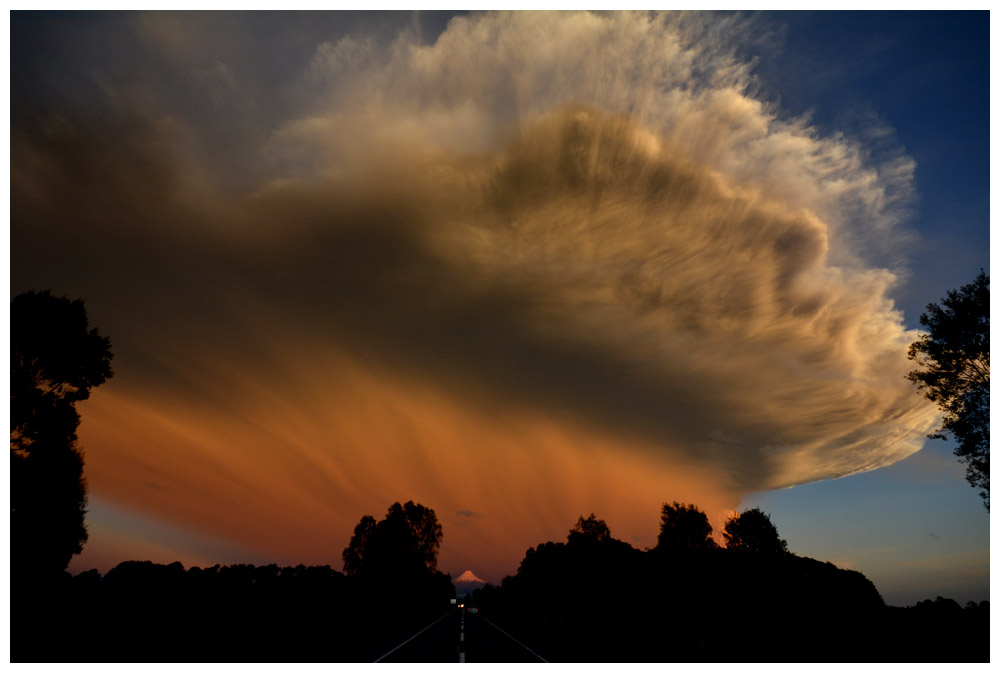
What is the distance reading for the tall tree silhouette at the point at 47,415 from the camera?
22688mm

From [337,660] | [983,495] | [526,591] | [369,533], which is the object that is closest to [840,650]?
[983,495]

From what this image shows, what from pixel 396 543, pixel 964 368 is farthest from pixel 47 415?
pixel 396 543

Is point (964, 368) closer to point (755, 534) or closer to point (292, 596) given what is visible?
point (292, 596)

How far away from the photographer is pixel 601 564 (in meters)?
58.4

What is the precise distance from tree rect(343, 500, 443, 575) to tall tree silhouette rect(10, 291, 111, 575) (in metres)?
60.4

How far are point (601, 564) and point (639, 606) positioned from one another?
2199cm

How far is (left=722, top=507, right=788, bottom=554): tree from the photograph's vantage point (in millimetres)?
89750

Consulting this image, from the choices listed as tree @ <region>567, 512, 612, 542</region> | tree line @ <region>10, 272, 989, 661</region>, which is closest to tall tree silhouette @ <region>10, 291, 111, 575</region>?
tree line @ <region>10, 272, 989, 661</region>

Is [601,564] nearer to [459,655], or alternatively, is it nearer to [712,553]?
[712,553]

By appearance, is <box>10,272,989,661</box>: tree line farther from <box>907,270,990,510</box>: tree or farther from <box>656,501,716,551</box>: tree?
<box>656,501,716,551</box>: tree

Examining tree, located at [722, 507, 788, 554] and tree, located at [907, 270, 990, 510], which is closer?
tree, located at [907, 270, 990, 510]

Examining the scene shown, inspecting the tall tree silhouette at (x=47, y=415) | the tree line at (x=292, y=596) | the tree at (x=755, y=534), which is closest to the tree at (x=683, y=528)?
the tree at (x=755, y=534)

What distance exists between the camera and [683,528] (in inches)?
4001

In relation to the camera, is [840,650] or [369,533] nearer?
[840,650]
